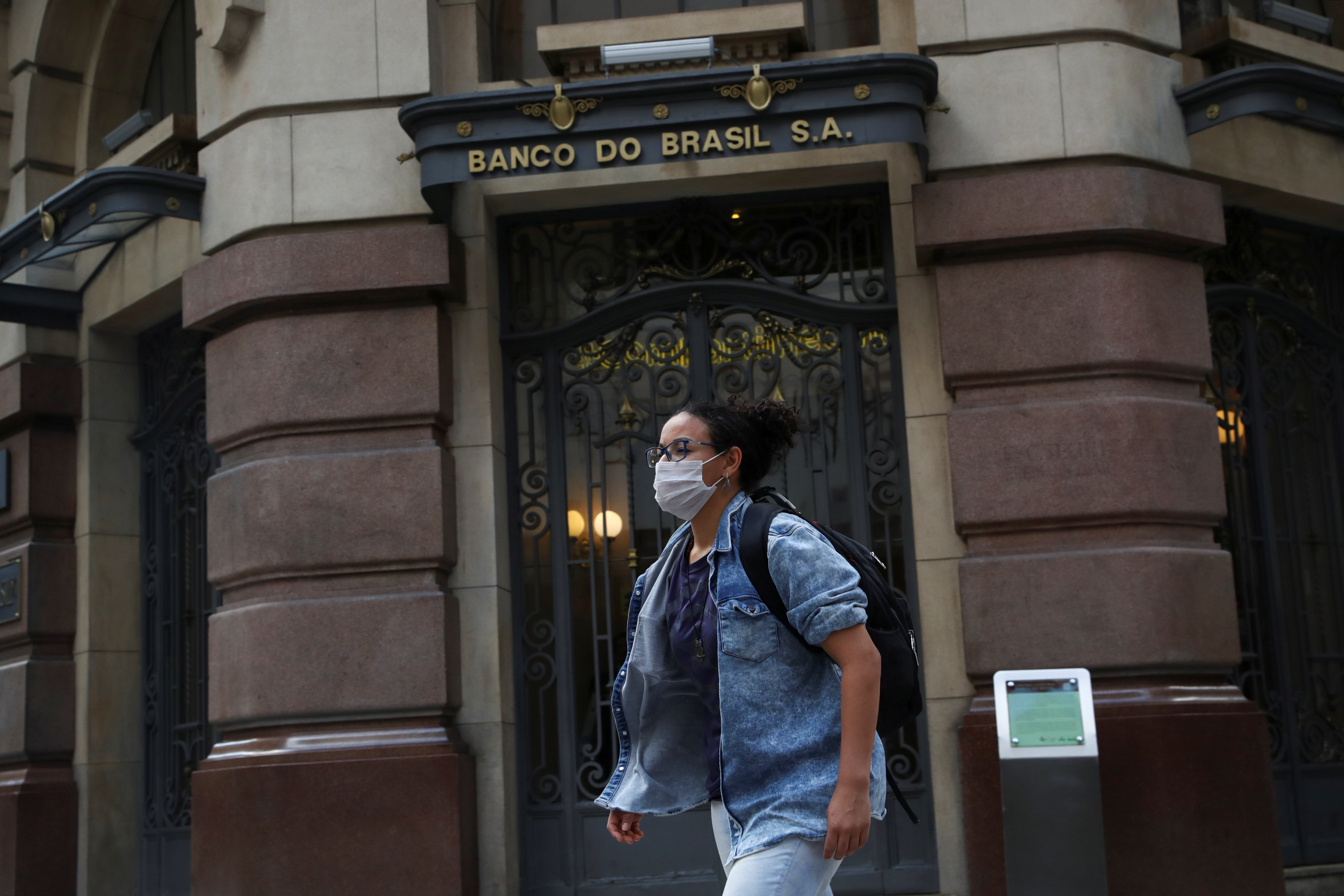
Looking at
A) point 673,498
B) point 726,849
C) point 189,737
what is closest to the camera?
point 726,849

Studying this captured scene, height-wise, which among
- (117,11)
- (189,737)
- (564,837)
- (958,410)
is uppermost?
(117,11)

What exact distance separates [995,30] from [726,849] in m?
5.57

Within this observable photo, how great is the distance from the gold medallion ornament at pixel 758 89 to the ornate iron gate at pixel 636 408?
42.8 inches

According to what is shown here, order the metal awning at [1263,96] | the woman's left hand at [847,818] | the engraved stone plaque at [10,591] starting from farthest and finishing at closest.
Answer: the engraved stone plaque at [10,591] < the metal awning at [1263,96] < the woman's left hand at [847,818]

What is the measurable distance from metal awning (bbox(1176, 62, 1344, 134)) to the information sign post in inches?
134

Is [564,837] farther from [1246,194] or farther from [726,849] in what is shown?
[1246,194]

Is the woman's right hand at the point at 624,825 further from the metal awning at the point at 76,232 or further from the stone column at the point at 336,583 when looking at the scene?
the metal awning at the point at 76,232

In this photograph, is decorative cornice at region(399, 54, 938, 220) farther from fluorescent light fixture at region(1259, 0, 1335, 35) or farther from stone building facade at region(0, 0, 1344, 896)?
fluorescent light fixture at region(1259, 0, 1335, 35)

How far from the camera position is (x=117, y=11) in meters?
11.3

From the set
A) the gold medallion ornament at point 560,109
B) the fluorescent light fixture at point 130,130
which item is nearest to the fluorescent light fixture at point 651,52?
the gold medallion ornament at point 560,109

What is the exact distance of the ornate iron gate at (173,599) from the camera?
10.1 metres

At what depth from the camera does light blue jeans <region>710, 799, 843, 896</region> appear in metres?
3.87

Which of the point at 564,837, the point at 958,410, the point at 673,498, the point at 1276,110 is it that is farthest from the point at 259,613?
the point at 1276,110

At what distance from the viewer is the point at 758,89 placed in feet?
26.2
